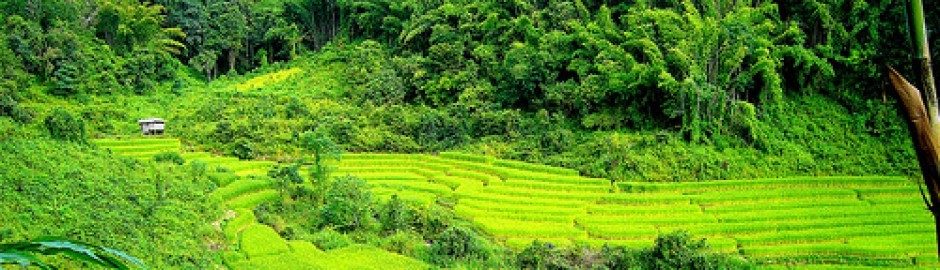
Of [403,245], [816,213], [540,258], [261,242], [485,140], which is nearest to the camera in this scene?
[261,242]

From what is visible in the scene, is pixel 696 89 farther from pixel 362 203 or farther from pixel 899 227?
pixel 362 203

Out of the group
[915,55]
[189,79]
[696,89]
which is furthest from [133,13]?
[915,55]

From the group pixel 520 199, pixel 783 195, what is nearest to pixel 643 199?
pixel 520 199

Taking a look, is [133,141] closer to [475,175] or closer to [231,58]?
[475,175]

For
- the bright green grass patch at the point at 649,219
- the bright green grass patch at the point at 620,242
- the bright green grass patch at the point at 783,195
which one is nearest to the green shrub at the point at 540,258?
the bright green grass patch at the point at 620,242

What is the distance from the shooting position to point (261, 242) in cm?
1598

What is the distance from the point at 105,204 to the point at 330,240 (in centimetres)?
416

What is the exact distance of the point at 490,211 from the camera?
2036cm

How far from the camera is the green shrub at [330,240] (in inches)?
645

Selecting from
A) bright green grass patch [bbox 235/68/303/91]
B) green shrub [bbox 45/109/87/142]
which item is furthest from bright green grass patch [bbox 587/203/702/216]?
bright green grass patch [bbox 235/68/303/91]

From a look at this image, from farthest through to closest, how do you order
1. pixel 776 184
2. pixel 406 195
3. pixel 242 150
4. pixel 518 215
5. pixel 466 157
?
1. pixel 242 150
2. pixel 466 157
3. pixel 776 184
4. pixel 406 195
5. pixel 518 215

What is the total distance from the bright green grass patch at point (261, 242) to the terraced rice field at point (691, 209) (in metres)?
4.69

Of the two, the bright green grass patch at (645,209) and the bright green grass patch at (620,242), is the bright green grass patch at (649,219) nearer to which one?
the bright green grass patch at (645,209)

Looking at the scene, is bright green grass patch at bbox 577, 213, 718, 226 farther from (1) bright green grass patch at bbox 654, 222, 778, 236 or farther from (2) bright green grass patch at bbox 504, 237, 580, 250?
(2) bright green grass patch at bbox 504, 237, 580, 250
